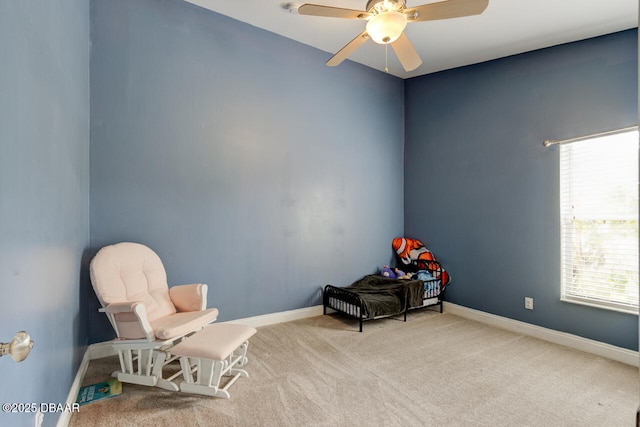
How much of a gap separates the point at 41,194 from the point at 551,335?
4093mm

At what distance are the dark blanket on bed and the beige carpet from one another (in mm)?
285

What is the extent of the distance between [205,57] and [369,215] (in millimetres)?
2585

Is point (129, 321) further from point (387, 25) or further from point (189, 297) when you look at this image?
point (387, 25)

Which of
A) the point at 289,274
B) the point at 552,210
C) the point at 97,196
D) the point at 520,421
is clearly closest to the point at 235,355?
the point at 289,274

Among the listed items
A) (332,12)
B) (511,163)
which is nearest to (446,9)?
(332,12)

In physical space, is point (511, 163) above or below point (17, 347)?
above

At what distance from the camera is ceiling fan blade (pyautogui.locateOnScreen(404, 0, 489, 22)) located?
6.40ft

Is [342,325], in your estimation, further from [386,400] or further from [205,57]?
[205,57]

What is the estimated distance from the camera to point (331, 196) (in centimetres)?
402

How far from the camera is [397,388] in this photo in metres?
2.31

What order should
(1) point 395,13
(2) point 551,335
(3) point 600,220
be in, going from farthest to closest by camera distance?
(2) point 551,335 < (3) point 600,220 < (1) point 395,13

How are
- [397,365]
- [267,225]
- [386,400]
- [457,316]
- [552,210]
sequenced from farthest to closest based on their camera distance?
[457,316] → [267,225] → [552,210] → [397,365] → [386,400]

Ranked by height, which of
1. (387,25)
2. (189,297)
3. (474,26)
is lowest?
(189,297)

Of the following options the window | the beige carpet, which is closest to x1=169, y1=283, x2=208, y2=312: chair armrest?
→ the beige carpet
